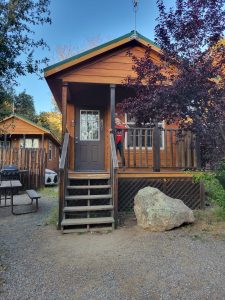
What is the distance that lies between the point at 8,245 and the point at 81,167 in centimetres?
501

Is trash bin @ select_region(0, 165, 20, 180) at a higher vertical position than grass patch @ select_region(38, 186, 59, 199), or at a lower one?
higher

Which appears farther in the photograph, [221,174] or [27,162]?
[27,162]

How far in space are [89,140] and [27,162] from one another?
5965 mm

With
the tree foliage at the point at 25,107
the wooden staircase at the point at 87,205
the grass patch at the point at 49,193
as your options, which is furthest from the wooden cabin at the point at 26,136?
the wooden staircase at the point at 87,205

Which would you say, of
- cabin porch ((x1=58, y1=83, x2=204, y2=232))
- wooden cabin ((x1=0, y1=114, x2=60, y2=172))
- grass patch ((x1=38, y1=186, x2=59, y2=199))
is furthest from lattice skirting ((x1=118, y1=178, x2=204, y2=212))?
wooden cabin ((x1=0, y1=114, x2=60, y2=172))

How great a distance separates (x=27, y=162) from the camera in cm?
1495

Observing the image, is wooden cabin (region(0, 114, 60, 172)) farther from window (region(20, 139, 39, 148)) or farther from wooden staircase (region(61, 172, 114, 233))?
wooden staircase (region(61, 172, 114, 233))

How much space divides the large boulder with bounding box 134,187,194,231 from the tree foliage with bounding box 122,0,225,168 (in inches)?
53.3

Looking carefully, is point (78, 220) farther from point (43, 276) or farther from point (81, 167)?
point (81, 167)

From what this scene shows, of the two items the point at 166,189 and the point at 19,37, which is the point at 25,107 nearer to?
the point at 19,37

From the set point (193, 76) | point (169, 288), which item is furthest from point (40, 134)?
point (169, 288)

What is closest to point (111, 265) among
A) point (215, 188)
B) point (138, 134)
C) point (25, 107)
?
point (215, 188)

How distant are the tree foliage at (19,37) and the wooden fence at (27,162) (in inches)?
350

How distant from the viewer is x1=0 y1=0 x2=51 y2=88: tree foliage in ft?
18.7
